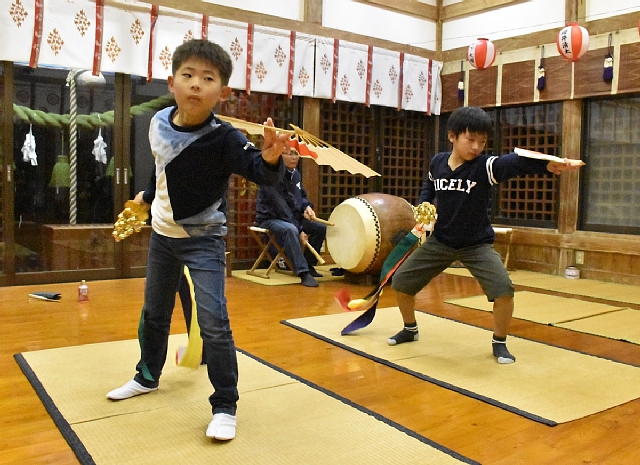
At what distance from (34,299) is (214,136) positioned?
2894mm

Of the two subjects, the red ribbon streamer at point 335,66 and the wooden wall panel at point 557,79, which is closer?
the wooden wall panel at point 557,79

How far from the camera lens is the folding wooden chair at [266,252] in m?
5.34

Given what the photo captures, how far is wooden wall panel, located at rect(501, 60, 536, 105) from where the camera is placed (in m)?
6.18

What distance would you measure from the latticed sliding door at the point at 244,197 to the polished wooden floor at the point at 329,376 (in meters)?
1.27

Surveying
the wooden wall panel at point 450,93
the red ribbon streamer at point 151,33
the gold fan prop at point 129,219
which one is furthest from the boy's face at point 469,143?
the wooden wall panel at point 450,93

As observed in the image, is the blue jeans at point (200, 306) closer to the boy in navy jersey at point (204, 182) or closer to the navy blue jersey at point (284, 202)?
the boy in navy jersey at point (204, 182)

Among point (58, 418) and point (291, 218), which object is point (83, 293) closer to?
point (291, 218)

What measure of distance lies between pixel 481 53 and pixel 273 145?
15.0ft

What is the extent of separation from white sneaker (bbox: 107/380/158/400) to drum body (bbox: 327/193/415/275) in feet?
9.18

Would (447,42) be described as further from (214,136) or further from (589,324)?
(214,136)

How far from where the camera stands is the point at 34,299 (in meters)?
4.28

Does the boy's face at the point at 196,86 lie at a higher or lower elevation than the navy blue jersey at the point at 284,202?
higher

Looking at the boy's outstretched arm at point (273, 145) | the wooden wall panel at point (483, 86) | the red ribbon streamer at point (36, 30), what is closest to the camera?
the boy's outstretched arm at point (273, 145)

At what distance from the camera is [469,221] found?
3.00 meters
